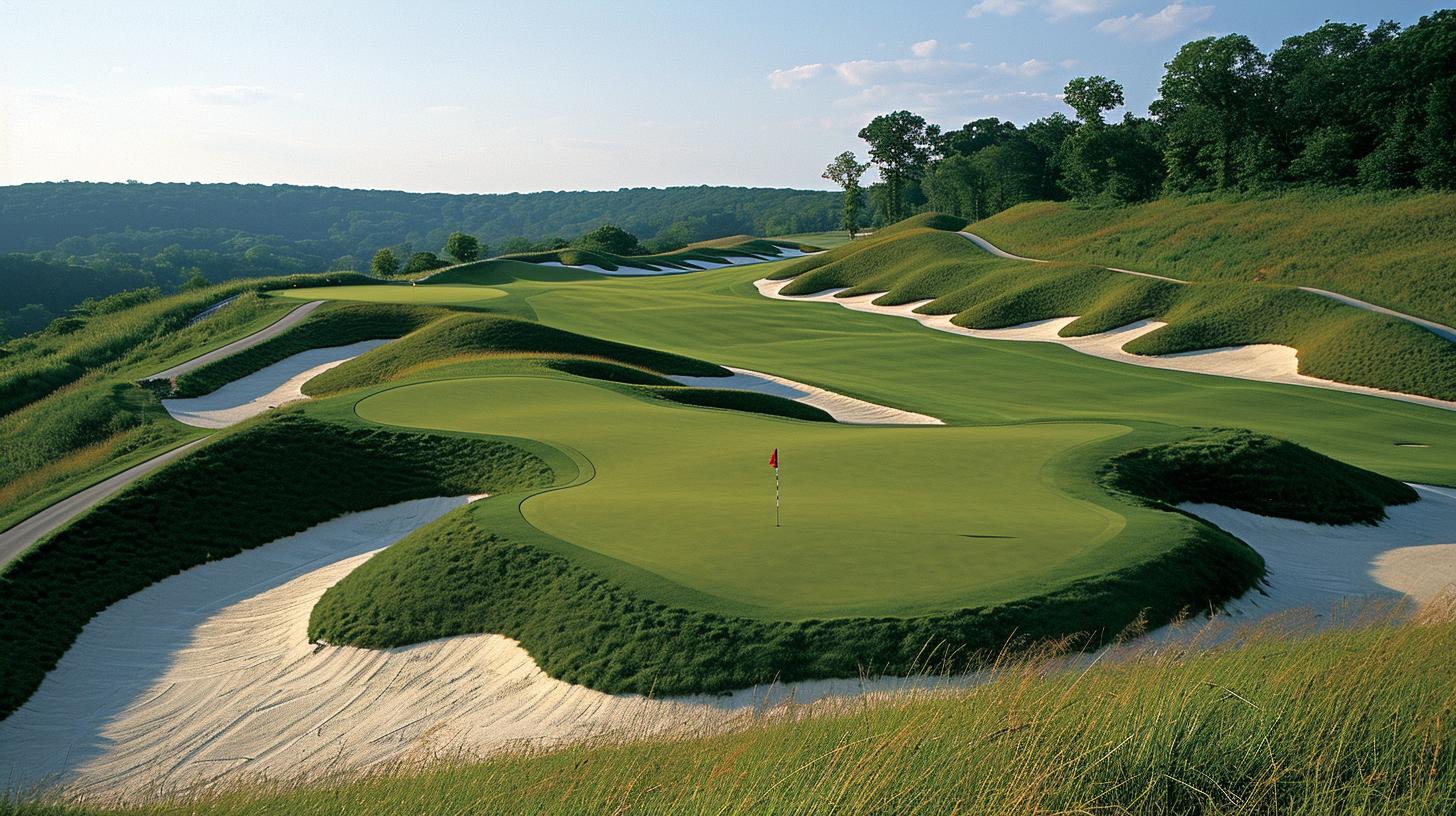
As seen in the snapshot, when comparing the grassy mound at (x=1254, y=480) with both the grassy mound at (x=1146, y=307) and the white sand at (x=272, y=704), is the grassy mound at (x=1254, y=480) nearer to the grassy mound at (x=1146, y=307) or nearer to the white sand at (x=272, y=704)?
the white sand at (x=272, y=704)

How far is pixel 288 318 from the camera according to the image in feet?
168

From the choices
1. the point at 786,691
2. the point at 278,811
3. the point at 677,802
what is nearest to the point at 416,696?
the point at 786,691

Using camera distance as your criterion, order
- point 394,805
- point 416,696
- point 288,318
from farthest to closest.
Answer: point 288,318
point 416,696
point 394,805

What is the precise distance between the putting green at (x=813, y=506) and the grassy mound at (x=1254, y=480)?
5.96 feet

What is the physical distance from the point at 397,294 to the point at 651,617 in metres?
56.7

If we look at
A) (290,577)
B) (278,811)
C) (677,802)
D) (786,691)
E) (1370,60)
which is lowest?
(290,577)

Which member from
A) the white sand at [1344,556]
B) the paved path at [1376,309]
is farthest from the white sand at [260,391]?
the paved path at [1376,309]

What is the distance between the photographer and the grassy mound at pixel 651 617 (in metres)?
11.3

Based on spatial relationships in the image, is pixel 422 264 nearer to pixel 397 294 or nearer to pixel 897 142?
pixel 397 294

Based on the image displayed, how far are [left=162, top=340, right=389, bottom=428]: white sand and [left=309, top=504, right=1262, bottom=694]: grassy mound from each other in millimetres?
21261

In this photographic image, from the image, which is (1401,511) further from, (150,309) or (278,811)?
(150,309)

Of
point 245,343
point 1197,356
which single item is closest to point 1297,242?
point 1197,356

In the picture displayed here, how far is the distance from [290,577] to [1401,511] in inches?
943

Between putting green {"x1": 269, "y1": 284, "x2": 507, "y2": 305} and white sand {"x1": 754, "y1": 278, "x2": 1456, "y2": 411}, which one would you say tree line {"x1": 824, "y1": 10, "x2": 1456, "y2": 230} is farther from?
putting green {"x1": 269, "y1": 284, "x2": 507, "y2": 305}
